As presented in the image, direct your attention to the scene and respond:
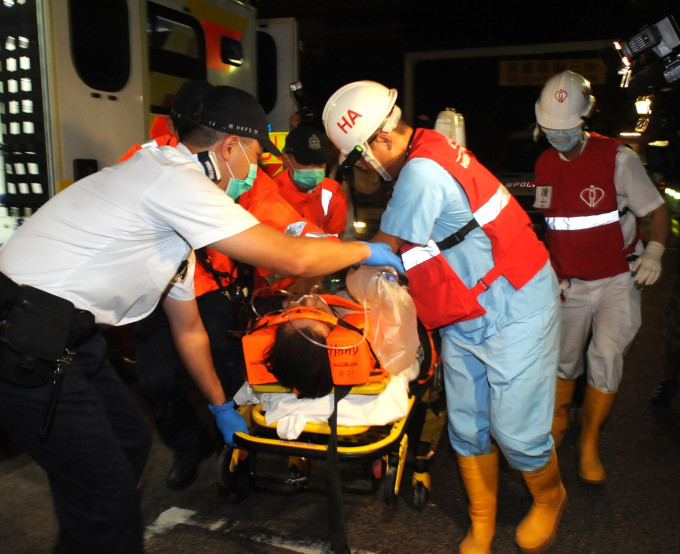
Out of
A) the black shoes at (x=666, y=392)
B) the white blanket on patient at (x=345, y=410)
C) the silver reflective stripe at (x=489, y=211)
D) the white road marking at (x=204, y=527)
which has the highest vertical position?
the silver reflective stripe at (x=489, y=211)

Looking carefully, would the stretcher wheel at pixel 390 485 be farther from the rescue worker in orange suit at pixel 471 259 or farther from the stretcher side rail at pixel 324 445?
the rescue worker in orange suit at pixel 471 259

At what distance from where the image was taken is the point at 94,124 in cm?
390

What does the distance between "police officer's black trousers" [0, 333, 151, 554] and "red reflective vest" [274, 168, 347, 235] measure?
231cm

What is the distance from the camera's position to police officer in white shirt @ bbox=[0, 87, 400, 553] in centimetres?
184

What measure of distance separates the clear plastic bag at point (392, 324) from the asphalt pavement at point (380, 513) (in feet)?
2.04

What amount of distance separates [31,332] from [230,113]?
41.7 inches

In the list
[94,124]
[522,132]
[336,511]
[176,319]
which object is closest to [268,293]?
[176,319]

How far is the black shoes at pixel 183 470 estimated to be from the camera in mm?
3385

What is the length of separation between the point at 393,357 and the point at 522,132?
847 centimetres

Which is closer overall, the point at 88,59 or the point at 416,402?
the point at 416,402

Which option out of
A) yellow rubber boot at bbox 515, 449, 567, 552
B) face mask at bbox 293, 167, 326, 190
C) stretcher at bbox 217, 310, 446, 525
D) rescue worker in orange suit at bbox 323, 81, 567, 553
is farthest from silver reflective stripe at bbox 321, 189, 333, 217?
yellow rubber boot at bbox 515, 449, 567, 552

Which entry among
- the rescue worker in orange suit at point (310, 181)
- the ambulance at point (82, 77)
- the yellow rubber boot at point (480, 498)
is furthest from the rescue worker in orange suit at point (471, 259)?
the ambulance at point (82, 77)

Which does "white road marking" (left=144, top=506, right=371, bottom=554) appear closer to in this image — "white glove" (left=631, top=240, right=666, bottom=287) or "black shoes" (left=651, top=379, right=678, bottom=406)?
"white glove" (left=631, top=240, right=666, bottom=287)

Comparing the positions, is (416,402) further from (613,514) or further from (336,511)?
(613,514)
